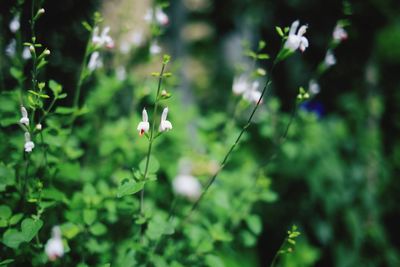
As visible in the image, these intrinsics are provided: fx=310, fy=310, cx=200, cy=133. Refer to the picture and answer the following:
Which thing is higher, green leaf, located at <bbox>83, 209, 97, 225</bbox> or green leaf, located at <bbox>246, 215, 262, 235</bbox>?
green leaf, located at <bbox>246, 215, 262, 235</bbox>

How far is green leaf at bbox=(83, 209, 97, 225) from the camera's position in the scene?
1.61 meters

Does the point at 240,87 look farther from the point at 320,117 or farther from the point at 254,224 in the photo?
the point at 320,117

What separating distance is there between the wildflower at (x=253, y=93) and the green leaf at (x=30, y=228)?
49.4 inches

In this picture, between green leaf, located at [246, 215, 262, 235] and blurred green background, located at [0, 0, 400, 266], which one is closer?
green leaf, located at [246, 215, 262, 235]

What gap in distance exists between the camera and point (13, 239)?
138 cm

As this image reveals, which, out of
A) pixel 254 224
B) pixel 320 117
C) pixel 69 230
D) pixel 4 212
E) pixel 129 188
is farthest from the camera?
pixel 320 117

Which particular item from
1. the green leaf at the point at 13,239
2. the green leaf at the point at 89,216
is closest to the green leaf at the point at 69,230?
the green leaf at the point at 89,216

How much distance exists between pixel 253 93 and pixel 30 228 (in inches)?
51.2

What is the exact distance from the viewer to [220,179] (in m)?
2.45

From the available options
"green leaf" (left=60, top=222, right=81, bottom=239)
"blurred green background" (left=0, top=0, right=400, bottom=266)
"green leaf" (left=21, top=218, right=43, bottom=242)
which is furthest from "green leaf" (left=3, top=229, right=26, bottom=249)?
"blurred green background" (left=0, top=0, right=400, bottom=266)

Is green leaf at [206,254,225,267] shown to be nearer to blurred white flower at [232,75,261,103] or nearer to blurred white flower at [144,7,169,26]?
blurred white flower at [232,75,261,103]

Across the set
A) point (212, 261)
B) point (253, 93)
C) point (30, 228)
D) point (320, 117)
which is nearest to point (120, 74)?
point (253, 93)

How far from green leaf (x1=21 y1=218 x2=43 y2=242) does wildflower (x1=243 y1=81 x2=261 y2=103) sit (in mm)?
1254

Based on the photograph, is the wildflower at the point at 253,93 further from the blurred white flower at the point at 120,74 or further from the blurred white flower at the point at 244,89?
the blurred white flower at the point at 120,74
